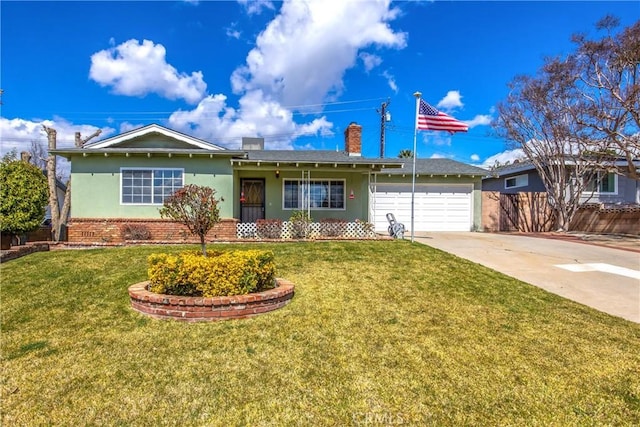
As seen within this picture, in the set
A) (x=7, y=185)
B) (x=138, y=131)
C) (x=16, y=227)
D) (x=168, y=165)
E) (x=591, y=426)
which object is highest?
(x=138, y=131)

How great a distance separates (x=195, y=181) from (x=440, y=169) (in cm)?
1115

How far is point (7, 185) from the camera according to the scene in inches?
412

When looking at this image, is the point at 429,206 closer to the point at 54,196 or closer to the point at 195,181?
the point at 195,181

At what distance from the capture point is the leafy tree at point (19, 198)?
34.1 feet

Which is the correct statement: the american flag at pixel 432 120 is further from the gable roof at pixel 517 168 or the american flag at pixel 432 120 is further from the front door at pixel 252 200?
the gable roof at pixel 517 168

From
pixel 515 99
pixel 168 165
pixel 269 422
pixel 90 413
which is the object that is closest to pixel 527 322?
pixel 269 422

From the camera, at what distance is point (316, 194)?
15195 millimetres

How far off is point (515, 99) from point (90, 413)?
19.8 metres

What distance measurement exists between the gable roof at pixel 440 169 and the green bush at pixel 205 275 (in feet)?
39.6

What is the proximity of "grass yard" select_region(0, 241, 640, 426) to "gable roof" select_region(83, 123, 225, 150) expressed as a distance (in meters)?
7.61

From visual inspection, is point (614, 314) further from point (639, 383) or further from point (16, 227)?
point (16, 227)

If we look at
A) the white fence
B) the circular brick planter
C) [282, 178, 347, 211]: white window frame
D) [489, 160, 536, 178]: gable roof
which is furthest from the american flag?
[489, 160, 536, 178]: gable roof

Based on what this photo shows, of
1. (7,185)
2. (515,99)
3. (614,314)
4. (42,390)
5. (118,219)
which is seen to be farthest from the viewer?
(515,99)

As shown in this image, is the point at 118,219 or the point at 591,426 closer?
the point at 591,426
